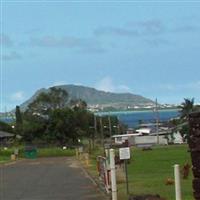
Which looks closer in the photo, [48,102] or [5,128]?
[48,102]

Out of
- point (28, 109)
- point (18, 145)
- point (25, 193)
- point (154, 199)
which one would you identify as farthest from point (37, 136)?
point (154, 199)

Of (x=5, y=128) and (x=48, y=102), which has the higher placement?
(x=48, y=102)

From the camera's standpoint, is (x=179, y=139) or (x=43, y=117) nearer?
(x=43, y=117)

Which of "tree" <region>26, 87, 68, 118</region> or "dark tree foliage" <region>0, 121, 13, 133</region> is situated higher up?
"tree" <region>26, 87, 68, 118</region>

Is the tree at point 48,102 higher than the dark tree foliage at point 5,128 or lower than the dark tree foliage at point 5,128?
higher

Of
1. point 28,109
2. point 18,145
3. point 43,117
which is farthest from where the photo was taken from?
point 28,109

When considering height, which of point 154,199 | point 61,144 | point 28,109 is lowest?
point 154,199

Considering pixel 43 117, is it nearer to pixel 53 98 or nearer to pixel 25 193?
pixel 53 98

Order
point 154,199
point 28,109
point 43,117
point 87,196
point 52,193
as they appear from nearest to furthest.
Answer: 1. point 154,199
2. point 87,196
3. point 52,193
4. point 43,117
5. point 28,109

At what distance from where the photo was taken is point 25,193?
960 inches

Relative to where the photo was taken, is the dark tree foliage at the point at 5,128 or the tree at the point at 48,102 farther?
the dark tree foliage at the point at 5,128

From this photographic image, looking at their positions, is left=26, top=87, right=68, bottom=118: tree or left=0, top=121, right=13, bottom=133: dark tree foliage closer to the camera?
left=26, top=87, right=68, bottom=118: tree

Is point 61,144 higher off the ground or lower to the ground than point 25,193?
higher

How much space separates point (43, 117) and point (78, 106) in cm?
1214
